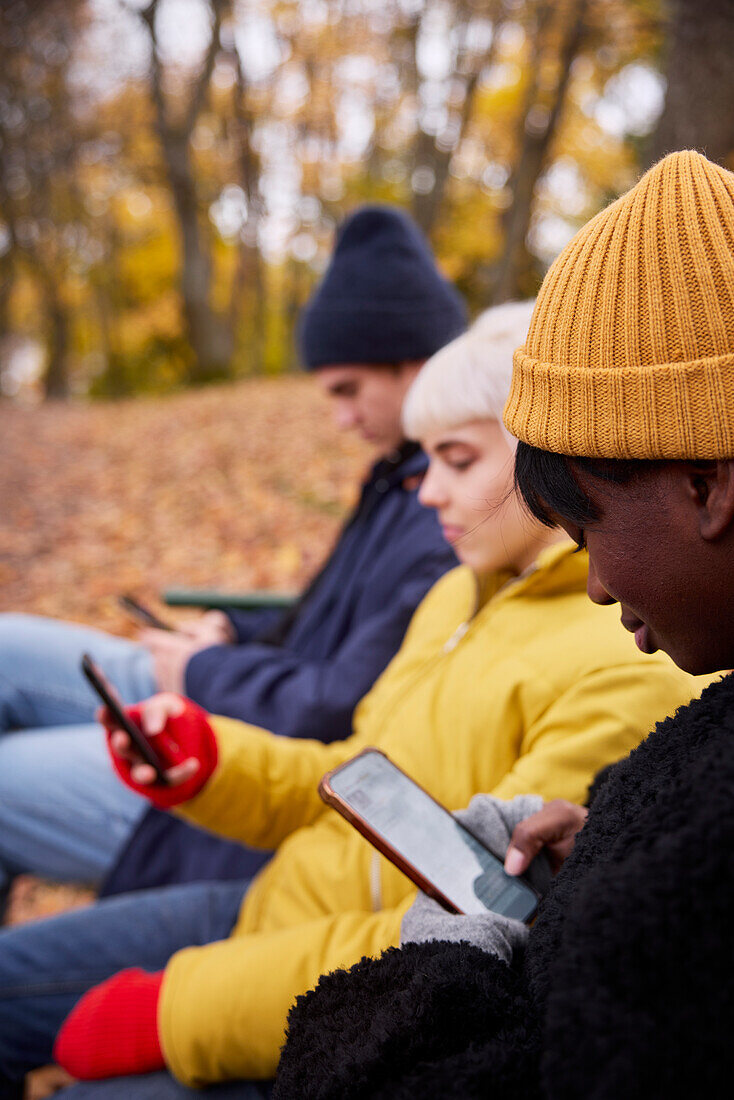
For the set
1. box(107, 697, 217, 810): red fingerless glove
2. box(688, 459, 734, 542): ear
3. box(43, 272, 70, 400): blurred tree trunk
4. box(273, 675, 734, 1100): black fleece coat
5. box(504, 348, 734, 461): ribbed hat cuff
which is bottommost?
box(43, 272, 70, 400): blurred tree trunk

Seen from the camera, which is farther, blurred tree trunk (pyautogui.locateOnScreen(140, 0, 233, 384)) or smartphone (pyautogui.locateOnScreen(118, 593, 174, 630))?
blurred tree trunk (pyautogui.locateOnScreen(140, 0, 233, 384))

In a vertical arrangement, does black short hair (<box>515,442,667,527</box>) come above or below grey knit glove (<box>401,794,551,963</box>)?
above

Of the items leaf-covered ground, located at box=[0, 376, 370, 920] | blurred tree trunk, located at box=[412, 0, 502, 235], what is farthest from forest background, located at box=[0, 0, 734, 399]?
leaf-covered ground, located at box=[0, 376, 370, 920]

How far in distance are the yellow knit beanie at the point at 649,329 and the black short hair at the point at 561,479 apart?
0.03 m

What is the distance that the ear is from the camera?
0.89 m

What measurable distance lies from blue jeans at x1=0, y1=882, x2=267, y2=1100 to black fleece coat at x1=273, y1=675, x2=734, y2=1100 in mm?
993

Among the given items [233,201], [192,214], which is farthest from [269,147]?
[192,214]

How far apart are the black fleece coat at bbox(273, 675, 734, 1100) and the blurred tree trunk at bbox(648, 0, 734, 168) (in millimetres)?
5197

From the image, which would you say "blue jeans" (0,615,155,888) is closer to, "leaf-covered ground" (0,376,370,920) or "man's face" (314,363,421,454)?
"leaf-covered ground" (0,376,370,920)

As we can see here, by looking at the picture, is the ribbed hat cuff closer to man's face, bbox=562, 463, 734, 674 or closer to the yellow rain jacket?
man's face, bbox=562, 463, 734, 674

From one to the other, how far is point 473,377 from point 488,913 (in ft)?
3.77

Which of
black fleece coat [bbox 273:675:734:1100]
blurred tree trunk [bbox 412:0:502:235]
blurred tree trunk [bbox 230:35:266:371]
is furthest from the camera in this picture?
blurred tree trunk [bbox 230:35:266:371]

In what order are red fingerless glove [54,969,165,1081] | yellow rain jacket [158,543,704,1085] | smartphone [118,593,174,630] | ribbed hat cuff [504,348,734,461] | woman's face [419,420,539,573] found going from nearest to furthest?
ribbed hat cuff [504,348,734,461] → yellow rain jacket [158,543,704,1085] → red fingerless glove [54,969,165,1081] → woman's face [419,420,539,573] → smartphone [118,593,174,630]

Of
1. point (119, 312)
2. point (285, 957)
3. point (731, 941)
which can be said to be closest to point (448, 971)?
point (731, 941)
